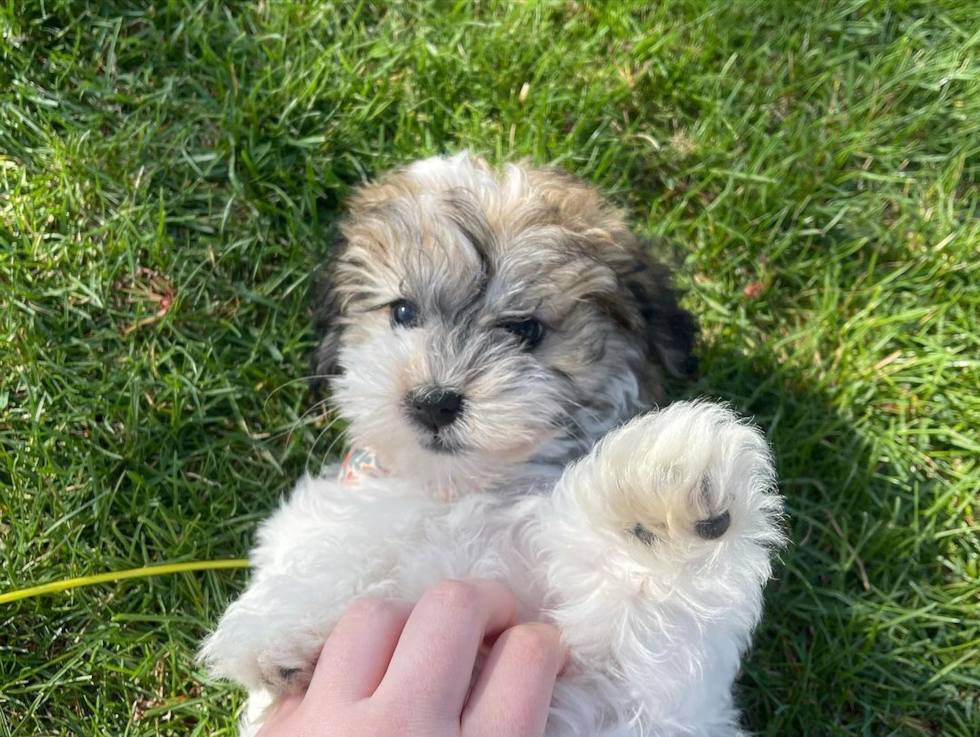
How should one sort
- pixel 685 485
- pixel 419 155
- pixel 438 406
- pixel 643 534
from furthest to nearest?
pixel 419 155 → pixel 438 406 → pixel 643 534 → pixel 685 485

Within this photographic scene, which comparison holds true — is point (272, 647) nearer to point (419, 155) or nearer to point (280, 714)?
point (280, 714)

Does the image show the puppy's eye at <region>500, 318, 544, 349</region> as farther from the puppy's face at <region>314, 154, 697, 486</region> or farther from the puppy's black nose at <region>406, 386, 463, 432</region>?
the puppy's black nose at <region>406, 386, 463, 432</region>

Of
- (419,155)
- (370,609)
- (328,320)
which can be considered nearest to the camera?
(370,609)

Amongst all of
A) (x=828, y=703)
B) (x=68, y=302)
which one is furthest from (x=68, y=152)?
(x=828, y=703)

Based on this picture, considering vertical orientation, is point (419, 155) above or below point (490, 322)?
below

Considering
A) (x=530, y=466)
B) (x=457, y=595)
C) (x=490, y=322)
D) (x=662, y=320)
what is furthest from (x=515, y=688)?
(x=662, y=320)

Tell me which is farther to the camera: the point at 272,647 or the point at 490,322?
the point at 490,322

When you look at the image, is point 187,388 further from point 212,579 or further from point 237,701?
point 237,701

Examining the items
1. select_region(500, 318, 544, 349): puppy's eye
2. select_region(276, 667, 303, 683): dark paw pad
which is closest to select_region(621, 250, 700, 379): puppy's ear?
select_region(500, 318, 544, 349): puppy's eye
